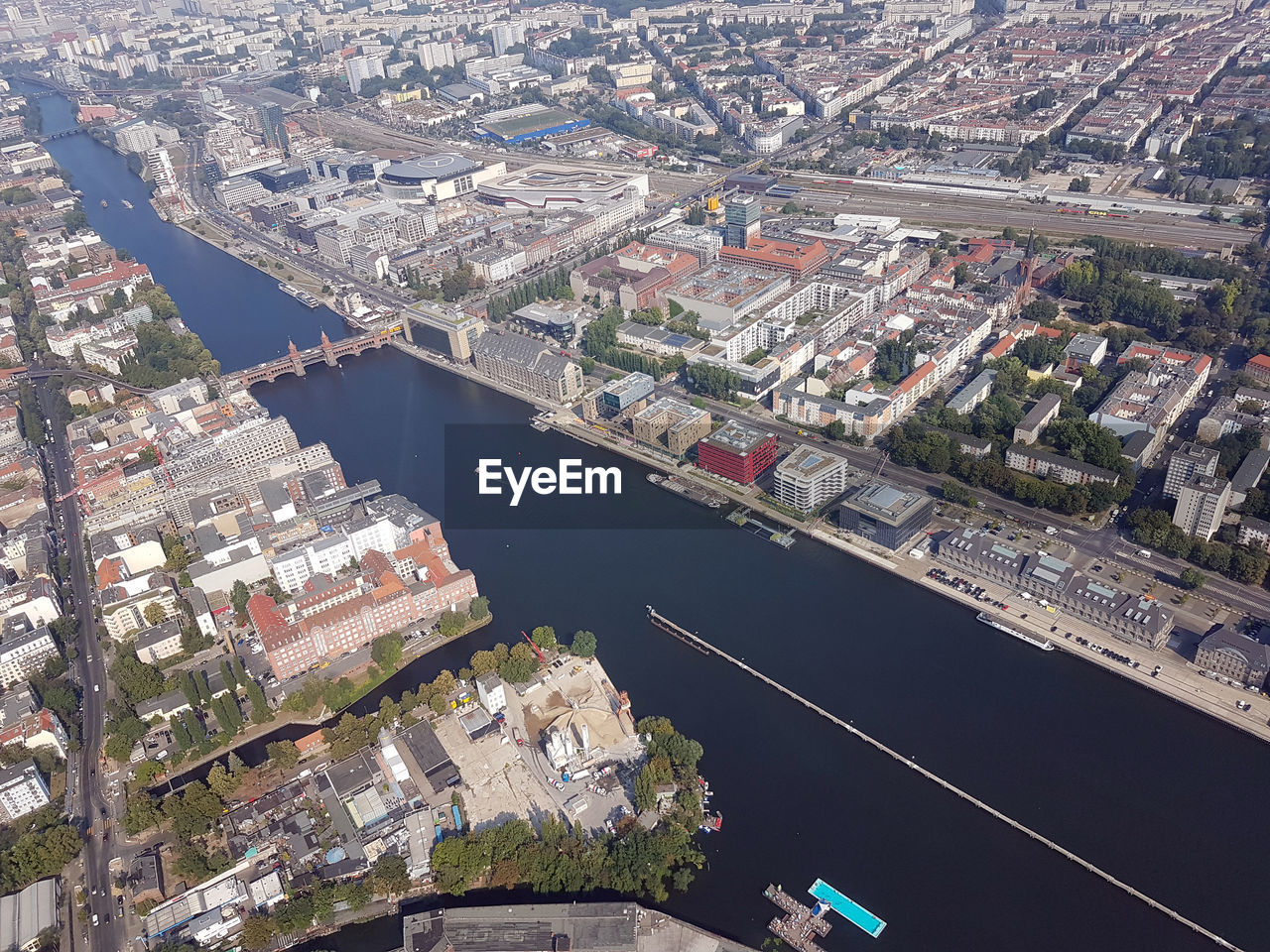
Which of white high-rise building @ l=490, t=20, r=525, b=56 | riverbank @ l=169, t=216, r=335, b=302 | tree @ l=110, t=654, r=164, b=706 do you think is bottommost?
tree @ l=110, t=654, r=164, b=706

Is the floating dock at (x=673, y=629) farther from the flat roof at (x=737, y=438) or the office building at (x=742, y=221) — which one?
the office building at (x=742, y=221)

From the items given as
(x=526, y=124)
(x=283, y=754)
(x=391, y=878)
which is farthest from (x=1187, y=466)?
(x=526, y=124)

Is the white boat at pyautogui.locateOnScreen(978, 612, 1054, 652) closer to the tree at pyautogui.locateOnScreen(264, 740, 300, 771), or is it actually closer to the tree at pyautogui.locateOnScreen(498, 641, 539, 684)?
the tree at pyautogui.locateOnScreen(498, 641, 539, 684)

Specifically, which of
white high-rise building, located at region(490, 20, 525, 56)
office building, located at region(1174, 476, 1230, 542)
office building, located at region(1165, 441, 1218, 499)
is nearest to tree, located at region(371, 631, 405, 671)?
office building, located at region(1174, 476, 1230, 542)

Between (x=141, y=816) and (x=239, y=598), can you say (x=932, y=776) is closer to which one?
(x=141, y=816)

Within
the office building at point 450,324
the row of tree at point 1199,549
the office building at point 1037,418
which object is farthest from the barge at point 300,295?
the row of tree at point 1199,549

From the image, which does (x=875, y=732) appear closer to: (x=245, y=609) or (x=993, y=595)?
(x=993, y=595)
